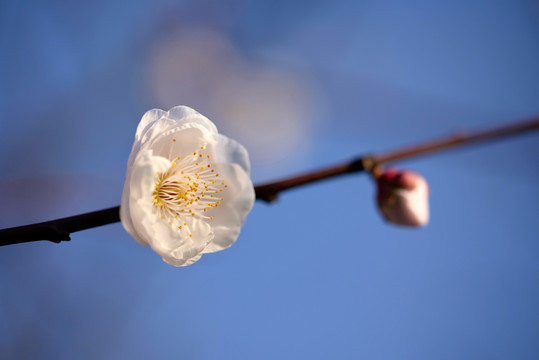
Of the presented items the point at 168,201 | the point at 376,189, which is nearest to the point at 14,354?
the point at 168,201

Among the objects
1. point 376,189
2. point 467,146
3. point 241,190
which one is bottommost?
point 241,190

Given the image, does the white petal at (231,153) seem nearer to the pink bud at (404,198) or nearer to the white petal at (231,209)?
the white petal at (231,209)

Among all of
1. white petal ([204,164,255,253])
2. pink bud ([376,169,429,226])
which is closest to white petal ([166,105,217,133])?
white petal ([204,164,255,253])

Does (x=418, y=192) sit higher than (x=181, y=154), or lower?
higher

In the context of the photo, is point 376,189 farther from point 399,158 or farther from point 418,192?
point 399,158

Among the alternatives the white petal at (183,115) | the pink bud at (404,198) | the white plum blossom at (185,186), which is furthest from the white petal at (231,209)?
the pink bud at (404,198)

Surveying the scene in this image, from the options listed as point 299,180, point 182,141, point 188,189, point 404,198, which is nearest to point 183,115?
point 182,141

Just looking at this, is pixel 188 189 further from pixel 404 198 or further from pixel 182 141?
pixel 404 198

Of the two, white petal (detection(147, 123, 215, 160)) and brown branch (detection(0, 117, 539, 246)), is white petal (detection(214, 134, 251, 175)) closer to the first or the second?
white petal (detection(147, 123, 215, 160))
